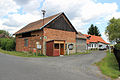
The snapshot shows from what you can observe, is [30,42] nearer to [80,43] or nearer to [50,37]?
[50,37]

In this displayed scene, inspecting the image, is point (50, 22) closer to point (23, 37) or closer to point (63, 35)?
point (63, 35)

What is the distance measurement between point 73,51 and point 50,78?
746 inches

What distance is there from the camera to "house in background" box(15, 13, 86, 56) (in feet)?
58.3

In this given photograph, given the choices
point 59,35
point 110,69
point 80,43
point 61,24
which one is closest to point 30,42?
point 59,35

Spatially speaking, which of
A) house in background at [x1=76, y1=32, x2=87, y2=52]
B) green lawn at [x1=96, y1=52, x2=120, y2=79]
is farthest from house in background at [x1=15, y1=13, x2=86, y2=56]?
green lawn at [x1=96, y1=52, x2=120, y2=79]

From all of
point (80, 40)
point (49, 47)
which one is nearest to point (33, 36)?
point (49, 47)

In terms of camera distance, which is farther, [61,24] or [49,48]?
[61,24]

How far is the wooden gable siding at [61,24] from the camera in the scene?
64.7 feet

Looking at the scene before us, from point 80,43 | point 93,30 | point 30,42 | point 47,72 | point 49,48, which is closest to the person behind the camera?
point 47,72

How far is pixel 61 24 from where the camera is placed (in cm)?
2141

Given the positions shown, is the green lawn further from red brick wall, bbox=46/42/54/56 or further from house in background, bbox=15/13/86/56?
house in background, bbox=15/13/86/56

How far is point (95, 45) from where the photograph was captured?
43.4m

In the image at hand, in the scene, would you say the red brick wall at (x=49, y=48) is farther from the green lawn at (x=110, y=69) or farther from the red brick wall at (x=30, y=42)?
the green lawn at (x=110, y=69)

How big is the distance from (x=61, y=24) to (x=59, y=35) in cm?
240
